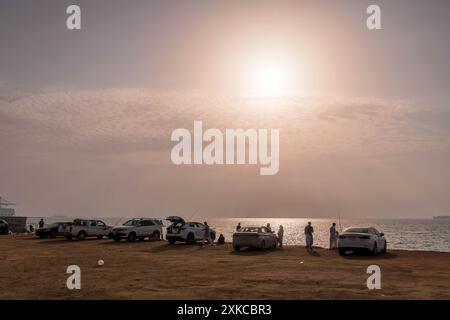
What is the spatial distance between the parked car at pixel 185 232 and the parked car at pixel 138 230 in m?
3.62

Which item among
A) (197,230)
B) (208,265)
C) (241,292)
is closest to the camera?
(241,292)

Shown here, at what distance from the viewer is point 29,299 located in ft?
47.1

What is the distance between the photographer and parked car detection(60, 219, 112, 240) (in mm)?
42781

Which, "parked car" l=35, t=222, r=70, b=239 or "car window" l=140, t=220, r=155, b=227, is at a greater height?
"car window" l=140, t=220, r=155, b=227

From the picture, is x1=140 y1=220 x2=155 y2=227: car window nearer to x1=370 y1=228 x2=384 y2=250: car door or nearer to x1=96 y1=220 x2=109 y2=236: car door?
x1=96 y1=220 x2=109 y2=236: car door

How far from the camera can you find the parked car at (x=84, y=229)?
42.8 metres

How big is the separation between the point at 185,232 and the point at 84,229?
35.1 ft

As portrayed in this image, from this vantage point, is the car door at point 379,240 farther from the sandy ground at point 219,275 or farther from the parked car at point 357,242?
the sandy ground at point 219,275

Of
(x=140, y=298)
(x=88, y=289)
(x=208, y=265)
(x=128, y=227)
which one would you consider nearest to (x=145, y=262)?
(x=208, y=265)

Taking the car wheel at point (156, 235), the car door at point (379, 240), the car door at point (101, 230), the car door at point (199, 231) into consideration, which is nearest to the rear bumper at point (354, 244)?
the car door at point (379, 240)

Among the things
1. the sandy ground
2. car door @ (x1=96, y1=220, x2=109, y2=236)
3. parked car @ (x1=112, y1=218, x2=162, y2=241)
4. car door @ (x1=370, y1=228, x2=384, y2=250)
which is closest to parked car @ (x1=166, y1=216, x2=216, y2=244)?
parked car @ (x1=112, y1=218, x2=162, y2=241)

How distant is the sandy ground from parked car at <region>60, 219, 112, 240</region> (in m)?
12.7
